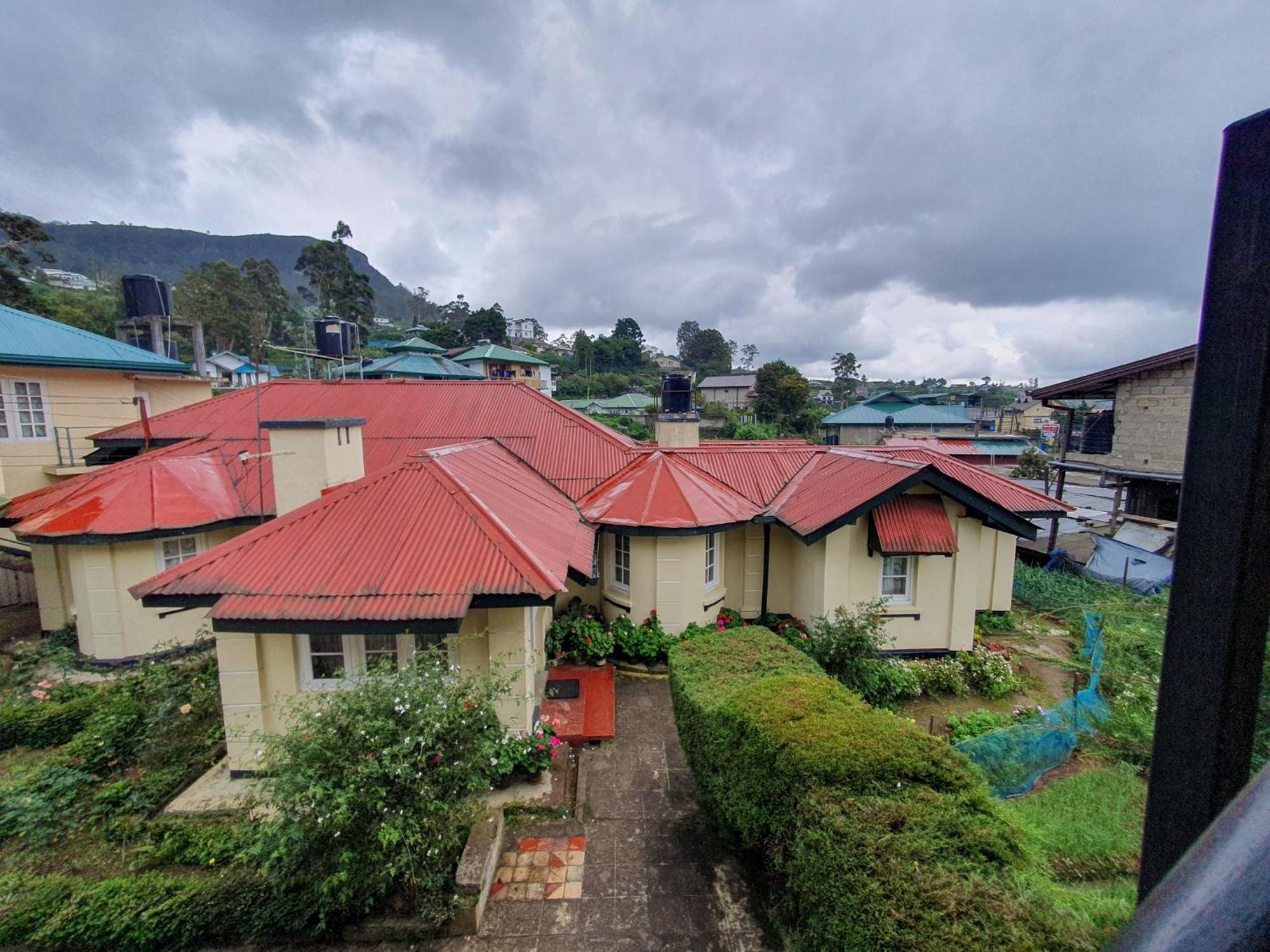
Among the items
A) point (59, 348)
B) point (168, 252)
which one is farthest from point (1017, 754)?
point (168, 252)

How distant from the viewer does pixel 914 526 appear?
1012cm

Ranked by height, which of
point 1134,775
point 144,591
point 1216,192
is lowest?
point 1134,775

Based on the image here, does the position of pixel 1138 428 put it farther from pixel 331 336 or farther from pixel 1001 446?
pixel 331 336

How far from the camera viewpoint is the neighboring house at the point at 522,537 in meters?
6.49

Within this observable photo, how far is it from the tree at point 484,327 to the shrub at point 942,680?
60434 millimetres

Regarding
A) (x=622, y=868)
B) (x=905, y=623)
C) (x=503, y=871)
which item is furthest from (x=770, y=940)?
(x=905, y=623)

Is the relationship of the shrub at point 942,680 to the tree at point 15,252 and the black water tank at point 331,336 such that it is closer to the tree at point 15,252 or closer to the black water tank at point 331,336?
the black water tank at point 331,336

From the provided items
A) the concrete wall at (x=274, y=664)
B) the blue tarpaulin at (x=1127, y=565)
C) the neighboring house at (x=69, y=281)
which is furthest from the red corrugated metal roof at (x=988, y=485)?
the neighboring house at (x=69, y=281)

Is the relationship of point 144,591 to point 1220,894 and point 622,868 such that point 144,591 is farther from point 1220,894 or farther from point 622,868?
point 1220,894

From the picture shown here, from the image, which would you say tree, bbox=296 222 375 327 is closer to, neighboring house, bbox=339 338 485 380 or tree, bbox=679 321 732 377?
neighboring house, bbox=339 338 485 380

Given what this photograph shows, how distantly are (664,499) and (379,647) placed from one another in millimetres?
5714

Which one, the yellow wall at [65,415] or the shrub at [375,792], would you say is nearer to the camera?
the shrub at [375,792]

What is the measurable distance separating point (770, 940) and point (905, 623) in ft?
24.2

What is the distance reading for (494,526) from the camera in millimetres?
7344
